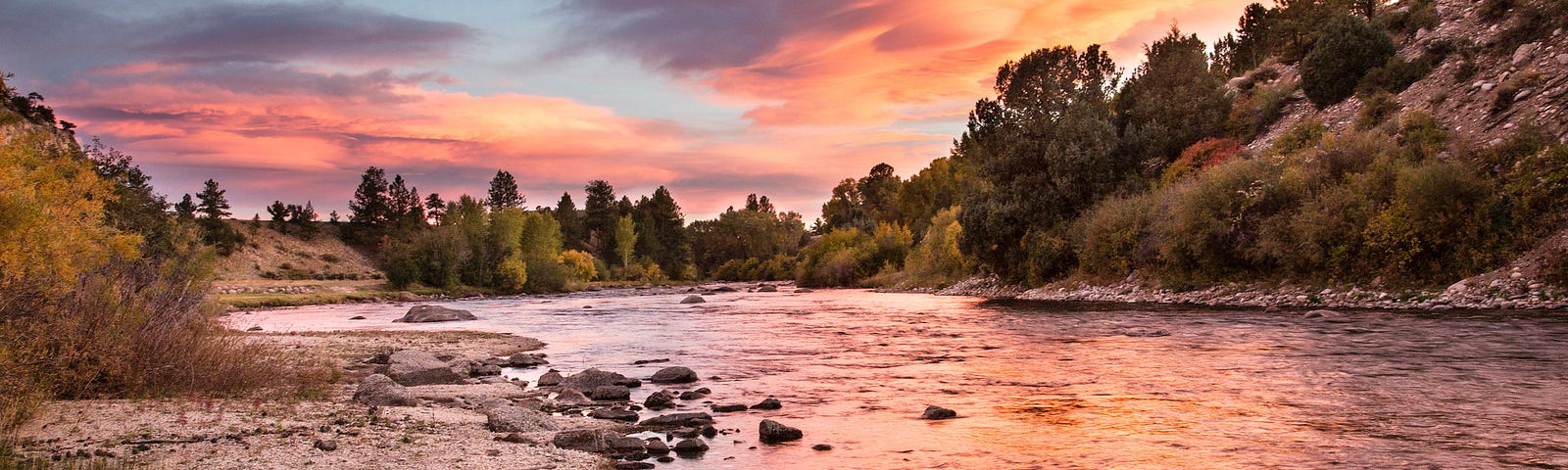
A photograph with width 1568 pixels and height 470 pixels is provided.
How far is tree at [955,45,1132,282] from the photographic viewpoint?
2415 inches

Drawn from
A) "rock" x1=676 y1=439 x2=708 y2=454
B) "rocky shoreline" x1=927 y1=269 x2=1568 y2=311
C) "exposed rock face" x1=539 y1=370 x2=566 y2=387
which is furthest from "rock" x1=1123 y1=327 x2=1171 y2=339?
"rock" x1=676 y1=439 x2=708 y2=454

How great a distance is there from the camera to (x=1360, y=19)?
56031 mm

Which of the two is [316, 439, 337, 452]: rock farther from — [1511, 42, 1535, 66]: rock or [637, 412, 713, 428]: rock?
[1511, 42, 1535, 66]: rock

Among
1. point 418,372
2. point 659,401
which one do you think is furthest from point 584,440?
point 418,372

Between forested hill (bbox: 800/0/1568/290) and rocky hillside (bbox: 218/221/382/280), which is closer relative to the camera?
forested hill (bbox: 800/0/1568/290)

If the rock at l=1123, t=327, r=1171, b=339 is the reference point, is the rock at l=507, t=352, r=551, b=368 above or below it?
below

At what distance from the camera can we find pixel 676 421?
14.6m

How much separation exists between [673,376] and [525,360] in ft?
22.0

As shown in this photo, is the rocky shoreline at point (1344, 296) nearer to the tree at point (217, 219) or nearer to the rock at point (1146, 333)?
the rock at point (1146, 333)

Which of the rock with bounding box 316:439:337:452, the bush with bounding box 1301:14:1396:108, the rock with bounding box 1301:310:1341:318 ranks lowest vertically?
the rock with bounding box 1301:310:1341:318

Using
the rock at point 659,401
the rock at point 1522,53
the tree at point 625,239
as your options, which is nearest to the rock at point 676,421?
the rock at point 659,401

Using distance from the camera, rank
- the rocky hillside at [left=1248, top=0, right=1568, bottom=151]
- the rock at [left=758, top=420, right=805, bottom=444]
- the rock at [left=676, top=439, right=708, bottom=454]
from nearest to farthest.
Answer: the rock at [left=676, top=439, right=708, bottom=454] → the rock at [left=758, top=420, right=805, bottom=444] → the rocky hillside at [left=1248, top=0, right=1568, bottom=151]

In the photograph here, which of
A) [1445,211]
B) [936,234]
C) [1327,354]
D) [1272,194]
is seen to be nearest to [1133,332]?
[1327,354]

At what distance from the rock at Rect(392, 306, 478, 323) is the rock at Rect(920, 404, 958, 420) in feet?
124
